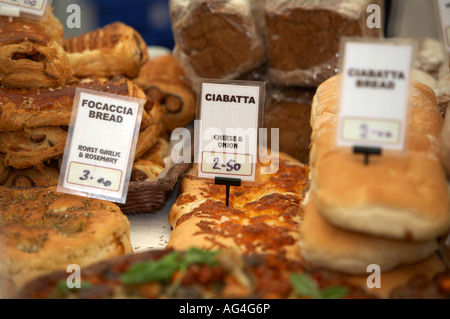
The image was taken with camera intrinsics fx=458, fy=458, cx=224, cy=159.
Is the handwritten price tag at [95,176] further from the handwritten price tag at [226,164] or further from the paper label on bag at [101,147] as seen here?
the handwritten price tag at [226,164]

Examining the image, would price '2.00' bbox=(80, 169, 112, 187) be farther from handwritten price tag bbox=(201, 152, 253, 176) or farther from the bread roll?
the bread roll

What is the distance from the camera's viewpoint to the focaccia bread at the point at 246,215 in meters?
1.66

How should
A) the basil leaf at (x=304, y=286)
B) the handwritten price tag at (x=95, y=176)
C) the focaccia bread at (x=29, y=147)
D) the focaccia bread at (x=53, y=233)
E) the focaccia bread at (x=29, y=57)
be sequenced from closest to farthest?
the basil leaf at (x=304, y=286), the focaccia bread at (x=53, y=233), the handwritten price tag at (x=95, y=176), the focaccia bread at (x=29, y=57), the focaccia bread at (x=29, y=147)

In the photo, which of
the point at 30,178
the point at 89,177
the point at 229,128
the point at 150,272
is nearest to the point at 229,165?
the point at 229,128

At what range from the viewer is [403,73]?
1.41m

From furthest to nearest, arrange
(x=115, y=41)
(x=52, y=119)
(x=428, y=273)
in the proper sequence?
(x=115, y=41), (x=52, y=119), (x=428, y=273)

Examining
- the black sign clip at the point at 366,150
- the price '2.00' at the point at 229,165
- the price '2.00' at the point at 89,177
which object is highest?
the black sign clip at the point at 366,150

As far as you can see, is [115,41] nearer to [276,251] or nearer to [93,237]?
[93,237]

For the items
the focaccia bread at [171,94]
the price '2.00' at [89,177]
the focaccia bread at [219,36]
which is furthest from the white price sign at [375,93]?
the focaccia bread at [171,94]

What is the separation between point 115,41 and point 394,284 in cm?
211

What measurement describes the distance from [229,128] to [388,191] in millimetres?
884

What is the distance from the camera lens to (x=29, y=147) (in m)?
2.35

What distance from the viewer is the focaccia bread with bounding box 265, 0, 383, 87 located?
2459 mm
